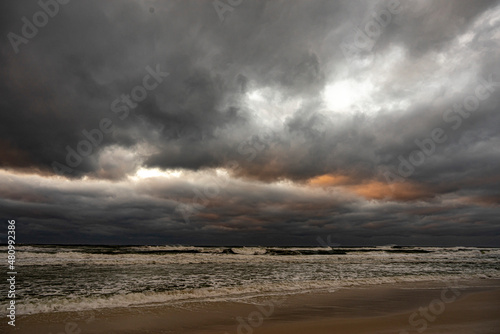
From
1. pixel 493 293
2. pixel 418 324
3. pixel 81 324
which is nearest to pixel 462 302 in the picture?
pixel 493 293

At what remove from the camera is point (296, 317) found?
37.3ft

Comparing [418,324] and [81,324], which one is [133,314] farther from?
[418,324]

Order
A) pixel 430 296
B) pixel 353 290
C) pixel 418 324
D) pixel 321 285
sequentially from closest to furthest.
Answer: pixel 418 324
pixel 430 296
pixel 353 290
pixel 321 285

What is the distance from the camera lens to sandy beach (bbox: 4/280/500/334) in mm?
9641

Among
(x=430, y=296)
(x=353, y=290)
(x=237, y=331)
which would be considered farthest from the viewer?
(x=353, y=290)

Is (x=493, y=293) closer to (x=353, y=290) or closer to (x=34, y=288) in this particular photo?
(x=353, y=290)

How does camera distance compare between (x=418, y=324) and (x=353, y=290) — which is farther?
(x=353, y=290)

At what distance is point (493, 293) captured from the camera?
17.7 meters

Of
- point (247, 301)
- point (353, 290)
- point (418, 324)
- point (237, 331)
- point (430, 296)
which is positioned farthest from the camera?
point (353, 290)

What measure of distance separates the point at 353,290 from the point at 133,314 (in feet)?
43.0

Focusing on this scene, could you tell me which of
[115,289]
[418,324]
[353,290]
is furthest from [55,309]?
[353,290]

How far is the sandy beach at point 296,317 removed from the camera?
9.64 meters

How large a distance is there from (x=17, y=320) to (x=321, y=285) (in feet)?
54.3

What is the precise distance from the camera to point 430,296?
16.6 metres
